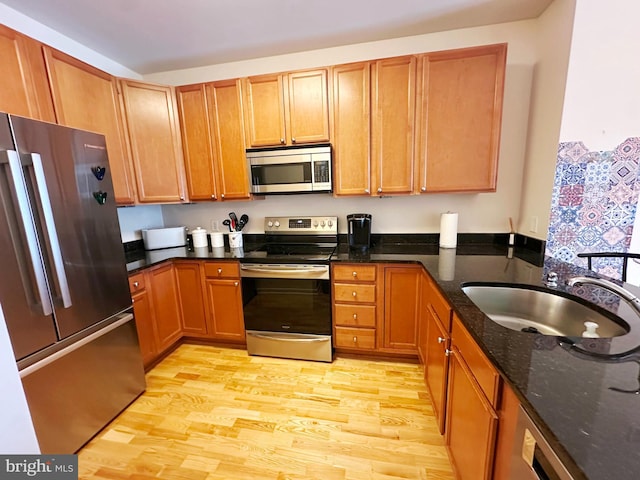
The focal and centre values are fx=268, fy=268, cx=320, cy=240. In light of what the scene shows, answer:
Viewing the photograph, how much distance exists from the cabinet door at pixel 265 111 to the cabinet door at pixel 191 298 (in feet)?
4.11

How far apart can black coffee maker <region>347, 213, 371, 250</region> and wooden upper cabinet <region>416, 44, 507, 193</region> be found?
1.93ft

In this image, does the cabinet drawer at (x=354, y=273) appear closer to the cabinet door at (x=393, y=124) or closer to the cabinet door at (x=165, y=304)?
the cabinet door at (x=393, y=124)

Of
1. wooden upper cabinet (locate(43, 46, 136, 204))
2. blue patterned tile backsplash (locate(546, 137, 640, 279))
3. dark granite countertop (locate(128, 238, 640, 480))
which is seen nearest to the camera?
dark granite countertop (locate(128, 238, 640, 480))

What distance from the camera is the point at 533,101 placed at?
6.79 ft

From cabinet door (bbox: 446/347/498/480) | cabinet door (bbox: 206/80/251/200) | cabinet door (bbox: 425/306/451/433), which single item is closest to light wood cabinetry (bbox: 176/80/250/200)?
cabinet door (bbox: 206/80/251/200)

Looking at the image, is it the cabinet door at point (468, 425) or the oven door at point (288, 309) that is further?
the oven door at point (288, 309)

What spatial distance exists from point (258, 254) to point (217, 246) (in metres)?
0.58

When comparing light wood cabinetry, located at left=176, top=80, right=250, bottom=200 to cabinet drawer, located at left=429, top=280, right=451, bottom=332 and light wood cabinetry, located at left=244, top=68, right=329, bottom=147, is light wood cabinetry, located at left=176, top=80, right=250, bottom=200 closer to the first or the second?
light wood cabinetry, located at left=244, top=68, right=329, bottom=147

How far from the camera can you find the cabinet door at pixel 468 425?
35.7 inches

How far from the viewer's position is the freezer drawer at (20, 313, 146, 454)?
135cm

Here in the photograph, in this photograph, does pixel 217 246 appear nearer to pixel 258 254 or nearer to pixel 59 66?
pixel 258 254

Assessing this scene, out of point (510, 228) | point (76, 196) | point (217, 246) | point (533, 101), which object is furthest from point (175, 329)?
point (533, 101)

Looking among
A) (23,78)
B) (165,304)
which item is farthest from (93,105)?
(165,304)

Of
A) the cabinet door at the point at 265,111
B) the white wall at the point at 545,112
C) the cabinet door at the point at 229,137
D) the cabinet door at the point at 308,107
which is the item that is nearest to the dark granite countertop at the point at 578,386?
the white wall at the point at 545,112
